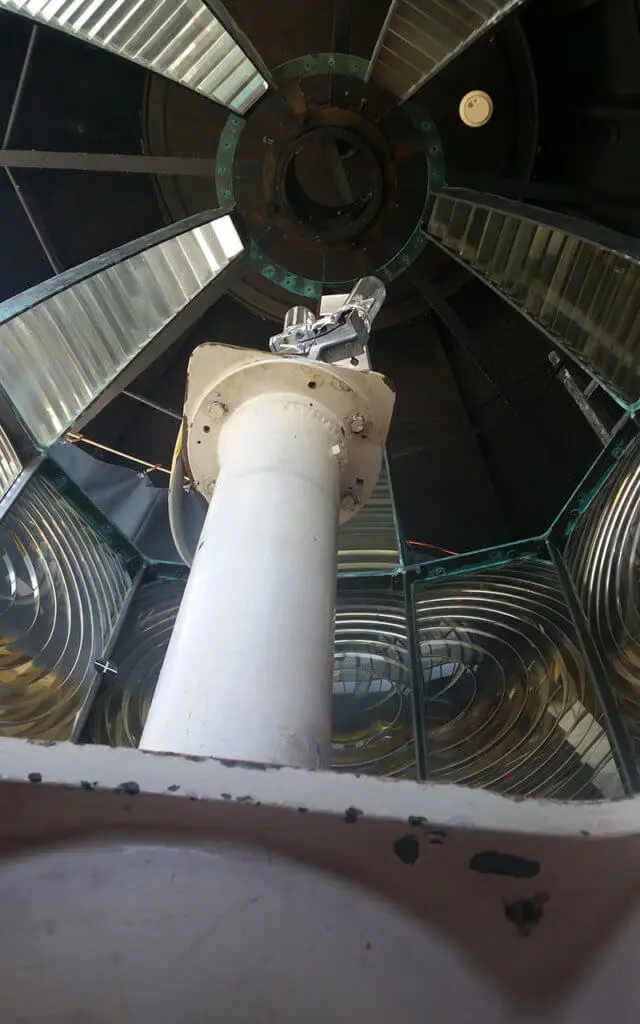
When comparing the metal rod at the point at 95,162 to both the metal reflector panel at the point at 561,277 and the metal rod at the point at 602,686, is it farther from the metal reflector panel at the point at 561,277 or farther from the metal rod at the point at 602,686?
the metal rod at the point at 602,686

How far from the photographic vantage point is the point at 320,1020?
83cm

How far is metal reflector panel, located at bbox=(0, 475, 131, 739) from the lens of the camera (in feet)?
9.07

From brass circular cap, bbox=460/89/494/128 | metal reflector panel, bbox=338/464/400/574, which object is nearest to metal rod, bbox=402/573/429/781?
metal reflector panel, bbox=338/464/400/574

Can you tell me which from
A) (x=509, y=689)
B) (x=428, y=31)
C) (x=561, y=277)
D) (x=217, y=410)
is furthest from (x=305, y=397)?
(x=428, y=31)

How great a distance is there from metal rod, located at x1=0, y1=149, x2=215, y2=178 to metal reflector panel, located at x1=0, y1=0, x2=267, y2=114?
43 centimetres

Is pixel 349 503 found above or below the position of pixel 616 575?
below

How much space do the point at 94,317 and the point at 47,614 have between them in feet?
4.50

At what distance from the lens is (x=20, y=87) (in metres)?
4.18

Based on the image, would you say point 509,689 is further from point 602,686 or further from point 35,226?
point 35,226

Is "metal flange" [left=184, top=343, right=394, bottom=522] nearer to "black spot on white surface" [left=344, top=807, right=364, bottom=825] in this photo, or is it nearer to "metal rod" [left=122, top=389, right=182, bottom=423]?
"black spot on white surface" [left=344, top=807, right=364, bottom=825]

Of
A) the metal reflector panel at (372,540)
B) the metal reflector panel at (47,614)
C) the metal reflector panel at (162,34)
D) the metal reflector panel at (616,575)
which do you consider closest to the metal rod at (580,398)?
the metal reflector panel at (616,575)

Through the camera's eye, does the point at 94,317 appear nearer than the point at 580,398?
Yes

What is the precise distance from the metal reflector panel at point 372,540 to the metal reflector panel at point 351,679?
16 centimetres

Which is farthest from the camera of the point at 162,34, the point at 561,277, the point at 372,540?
the point at 561,277
